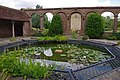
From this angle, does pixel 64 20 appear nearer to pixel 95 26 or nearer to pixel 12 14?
pixel 95 26

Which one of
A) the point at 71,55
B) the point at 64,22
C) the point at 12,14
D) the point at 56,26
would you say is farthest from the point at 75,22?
the point at 71,55

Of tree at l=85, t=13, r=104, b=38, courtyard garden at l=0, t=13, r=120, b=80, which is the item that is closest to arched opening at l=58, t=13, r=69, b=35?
tree at l=85, t=13, r=104, b=38

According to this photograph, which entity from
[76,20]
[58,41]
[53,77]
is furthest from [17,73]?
[76,20]

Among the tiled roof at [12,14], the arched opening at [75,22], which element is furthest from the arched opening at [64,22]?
the tiled roof at [12,14]

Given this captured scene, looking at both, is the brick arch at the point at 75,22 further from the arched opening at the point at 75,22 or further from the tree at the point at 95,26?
the tree at the point at 95,26

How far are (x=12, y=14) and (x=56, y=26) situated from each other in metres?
5.29

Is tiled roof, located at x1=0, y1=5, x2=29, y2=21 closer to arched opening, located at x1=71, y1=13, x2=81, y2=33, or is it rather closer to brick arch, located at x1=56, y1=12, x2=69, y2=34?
brick arch, located at x1=56, y1=12, x2=69, y2=34

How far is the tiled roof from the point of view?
53.8 ft

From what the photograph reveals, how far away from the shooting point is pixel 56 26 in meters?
19.3

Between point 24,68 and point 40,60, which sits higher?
point 24,68

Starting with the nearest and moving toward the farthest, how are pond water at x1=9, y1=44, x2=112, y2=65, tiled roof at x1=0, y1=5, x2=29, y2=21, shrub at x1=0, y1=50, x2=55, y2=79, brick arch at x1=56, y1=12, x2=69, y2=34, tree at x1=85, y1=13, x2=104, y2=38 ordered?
shrub at x1=0, y1=50, x2=55, y2=79 < pond water at x1=9, y1=44, x2=112, y2=65 < tiled roof at x1=0, y1=5, x2=29, y2=21 < tree at x1=85, y1=13, x2=104, y2=38 < brick arch at x1=56, y1=12, x2=69, y2=34

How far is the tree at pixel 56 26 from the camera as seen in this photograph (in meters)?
19.3

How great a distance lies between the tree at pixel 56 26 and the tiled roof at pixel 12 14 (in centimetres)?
390

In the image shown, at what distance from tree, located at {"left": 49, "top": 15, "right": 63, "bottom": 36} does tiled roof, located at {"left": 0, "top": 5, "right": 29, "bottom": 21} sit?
12.8 ft
